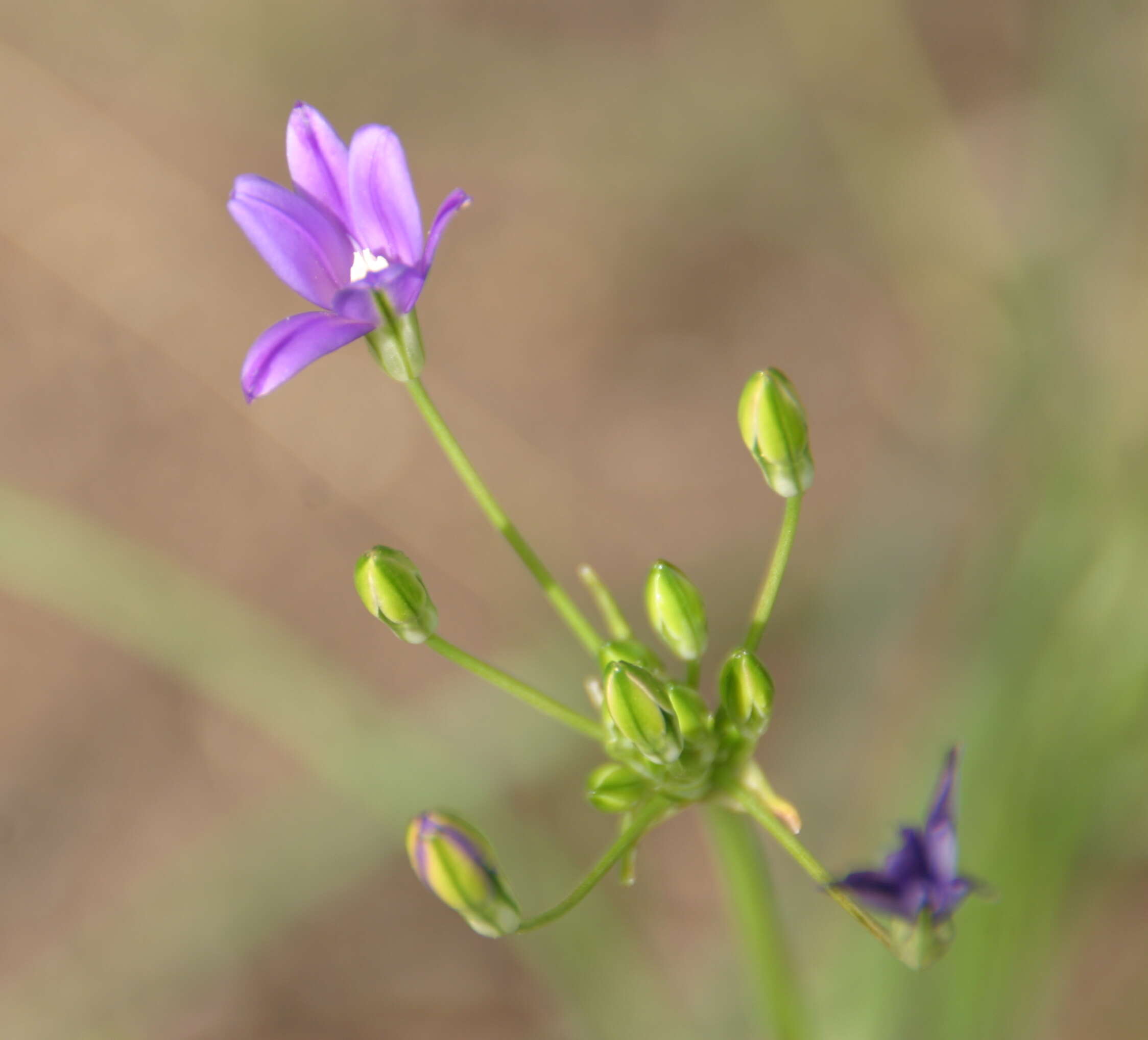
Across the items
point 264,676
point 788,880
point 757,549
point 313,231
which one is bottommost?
point 788,880

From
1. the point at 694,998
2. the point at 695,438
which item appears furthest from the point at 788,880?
the point at 695,438

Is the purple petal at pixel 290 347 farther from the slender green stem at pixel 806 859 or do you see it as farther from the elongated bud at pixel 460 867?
the slender green stem at pixel 806 859

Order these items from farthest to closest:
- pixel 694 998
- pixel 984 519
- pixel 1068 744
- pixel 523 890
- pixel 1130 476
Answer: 1. pixel 984 519
2. pixel 694 998
3. pixel 1130 476
4. pixel 523 890
5. pixel 1068 744

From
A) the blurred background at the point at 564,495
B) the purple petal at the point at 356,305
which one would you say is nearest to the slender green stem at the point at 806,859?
the purple petal at the point at 356,305

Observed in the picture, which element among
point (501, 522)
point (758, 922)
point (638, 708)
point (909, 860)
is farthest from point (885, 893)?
point (501, 522)

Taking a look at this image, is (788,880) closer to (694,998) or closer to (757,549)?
(694,998)

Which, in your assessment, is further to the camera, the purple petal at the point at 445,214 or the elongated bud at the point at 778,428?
the elongated bud at the point at 778,428

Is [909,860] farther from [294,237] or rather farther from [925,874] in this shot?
[294,237]
